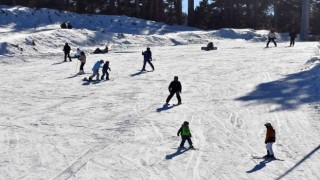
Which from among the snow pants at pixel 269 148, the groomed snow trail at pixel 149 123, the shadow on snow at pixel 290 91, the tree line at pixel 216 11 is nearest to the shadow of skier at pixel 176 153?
the groomed snow trail at pixel 149 123

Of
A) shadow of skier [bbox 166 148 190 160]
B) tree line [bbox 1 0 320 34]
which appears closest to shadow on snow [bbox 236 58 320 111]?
shadow of skier [bbox 166 148 190 160]

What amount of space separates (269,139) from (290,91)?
9.20 metres

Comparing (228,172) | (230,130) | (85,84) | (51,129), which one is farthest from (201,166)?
(85,84)

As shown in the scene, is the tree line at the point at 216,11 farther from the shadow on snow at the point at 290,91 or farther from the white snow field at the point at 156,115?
the shadow on snow at the point at 290,91

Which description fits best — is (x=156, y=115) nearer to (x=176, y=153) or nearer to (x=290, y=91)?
(x=176, y=153)

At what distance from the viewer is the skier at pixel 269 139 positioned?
43.5 ft

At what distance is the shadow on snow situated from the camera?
66.0 ft

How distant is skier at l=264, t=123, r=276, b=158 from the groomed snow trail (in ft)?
1.49

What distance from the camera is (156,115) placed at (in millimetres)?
18094

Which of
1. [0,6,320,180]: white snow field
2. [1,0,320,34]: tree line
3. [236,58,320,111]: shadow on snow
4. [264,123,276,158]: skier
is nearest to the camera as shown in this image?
[0,6,320,180]: white snow field

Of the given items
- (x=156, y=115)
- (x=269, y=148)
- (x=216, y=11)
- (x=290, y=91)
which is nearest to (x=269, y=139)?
(x=269, y=148)

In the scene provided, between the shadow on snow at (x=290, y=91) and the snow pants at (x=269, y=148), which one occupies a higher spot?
the shadow on snow at (x=290, y=91)

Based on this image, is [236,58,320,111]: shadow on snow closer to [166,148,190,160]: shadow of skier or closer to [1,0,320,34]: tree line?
[166,148,190,160]: shadow of skier

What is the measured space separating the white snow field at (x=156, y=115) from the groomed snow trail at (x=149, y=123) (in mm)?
34
